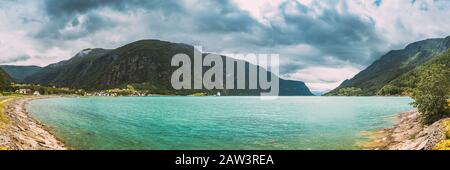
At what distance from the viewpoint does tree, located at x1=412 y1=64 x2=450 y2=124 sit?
50.2m

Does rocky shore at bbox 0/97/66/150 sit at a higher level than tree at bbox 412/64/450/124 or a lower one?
lower

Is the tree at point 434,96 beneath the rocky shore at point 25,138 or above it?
above

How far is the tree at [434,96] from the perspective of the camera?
50219mm

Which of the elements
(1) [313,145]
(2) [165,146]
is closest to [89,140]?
(2) [165,146]

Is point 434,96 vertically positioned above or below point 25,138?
above

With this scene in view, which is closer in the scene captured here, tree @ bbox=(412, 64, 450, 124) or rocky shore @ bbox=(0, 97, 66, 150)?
rocky shore @ bbox=(0, 97, 66, 150)

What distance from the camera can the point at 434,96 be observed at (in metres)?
50.9

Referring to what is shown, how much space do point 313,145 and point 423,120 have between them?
67.3 feet

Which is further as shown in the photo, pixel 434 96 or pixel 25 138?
pixel 434 96

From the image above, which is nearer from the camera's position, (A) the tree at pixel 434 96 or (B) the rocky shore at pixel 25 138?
(B) the rocky shore at pixel 25 138
